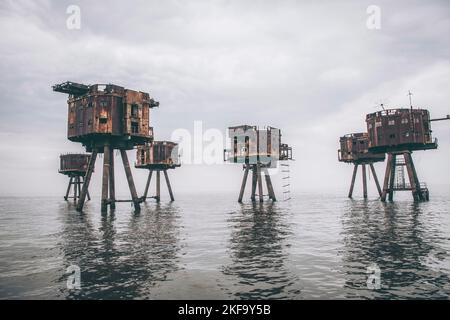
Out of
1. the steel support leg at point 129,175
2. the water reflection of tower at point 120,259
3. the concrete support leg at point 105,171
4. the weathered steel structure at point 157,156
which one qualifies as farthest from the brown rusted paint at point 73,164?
the water reflection of tower at point 120,259

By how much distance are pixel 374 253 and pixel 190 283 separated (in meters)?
7.23

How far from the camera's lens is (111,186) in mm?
33062

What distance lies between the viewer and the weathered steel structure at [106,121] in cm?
3031

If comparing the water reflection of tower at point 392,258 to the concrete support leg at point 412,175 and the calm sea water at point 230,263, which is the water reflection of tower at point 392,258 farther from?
the concrete support leg at point 412,175

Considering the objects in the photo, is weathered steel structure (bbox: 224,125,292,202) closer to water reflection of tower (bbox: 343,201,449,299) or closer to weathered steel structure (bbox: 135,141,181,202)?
weathered steel structure (bbox: 135,141,181,202)

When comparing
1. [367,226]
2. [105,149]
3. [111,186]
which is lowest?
→ [367,226]

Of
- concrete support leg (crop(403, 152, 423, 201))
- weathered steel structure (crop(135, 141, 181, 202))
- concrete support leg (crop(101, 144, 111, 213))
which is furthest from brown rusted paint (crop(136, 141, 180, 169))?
concrete support leg (crop(403, 152, 423, 201))

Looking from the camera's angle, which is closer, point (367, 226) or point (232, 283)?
point (232, 283)

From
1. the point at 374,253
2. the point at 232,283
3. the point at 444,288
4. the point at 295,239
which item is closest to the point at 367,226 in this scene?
the point at 295,239

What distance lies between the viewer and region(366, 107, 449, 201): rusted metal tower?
39906mm

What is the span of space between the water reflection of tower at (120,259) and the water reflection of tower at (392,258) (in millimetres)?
5330

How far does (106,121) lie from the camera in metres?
30.3
